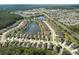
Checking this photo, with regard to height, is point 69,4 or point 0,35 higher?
point 69,4

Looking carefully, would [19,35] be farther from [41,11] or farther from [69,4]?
[69,4]

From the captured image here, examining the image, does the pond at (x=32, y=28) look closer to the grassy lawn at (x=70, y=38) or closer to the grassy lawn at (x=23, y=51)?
the grassy lawn at (x=23, y=51)

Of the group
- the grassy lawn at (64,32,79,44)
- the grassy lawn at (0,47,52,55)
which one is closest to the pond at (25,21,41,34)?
the grassy lawn at (0,47,52,55)

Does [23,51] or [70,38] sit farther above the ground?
[70,38]

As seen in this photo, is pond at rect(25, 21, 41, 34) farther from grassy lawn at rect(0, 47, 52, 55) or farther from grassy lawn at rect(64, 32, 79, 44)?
grassy lawn at rect(64, 32, 79, 44)

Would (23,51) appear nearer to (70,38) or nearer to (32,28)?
(32,28)

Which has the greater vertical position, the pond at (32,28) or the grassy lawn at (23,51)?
the pond at (32,28)

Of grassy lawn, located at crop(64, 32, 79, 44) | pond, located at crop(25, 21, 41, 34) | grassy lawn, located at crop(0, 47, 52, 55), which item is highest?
pond, located at crop(25, 21, 41, 34)

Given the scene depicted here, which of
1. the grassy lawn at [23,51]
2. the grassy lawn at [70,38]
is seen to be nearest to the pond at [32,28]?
the grassy lawn at [23,51]

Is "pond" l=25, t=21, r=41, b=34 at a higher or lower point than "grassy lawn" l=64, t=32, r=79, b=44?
higher

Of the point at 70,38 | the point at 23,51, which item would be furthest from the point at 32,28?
the point at 70,38
